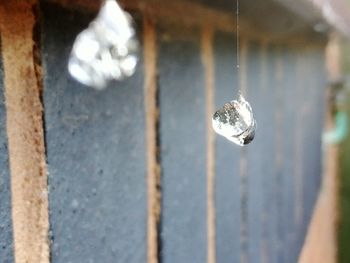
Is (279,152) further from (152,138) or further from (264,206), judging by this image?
(152,138)

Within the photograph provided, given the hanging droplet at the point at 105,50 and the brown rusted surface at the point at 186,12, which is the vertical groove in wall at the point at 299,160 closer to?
the brown rusted surface at the point at 186,12

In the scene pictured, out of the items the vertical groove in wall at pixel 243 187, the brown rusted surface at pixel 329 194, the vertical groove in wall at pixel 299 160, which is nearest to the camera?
the vertical groove in wall at pixel 243 187

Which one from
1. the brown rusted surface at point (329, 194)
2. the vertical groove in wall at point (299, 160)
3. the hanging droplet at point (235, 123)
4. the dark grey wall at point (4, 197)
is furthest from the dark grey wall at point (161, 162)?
the brown rusted surface at point (329, 194)


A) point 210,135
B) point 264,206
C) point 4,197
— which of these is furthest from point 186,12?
point 264,206

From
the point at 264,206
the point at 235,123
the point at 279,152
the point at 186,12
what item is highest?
the point at 186,12

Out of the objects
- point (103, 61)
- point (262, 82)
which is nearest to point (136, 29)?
point (103, 61)
